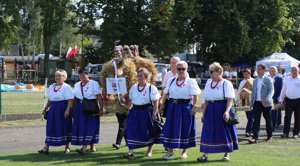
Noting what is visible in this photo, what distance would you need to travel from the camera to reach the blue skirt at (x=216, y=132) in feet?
33.0

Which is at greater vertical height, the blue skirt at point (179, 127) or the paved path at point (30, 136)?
the blue skirt at point (179, 127)

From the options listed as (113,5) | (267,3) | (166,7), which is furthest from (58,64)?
A: (267,3)

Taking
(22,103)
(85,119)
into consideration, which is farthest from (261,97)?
(22,103)

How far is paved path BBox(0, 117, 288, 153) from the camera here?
1294cm

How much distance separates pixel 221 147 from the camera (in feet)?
33.0

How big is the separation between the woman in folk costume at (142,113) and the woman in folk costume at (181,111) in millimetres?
300

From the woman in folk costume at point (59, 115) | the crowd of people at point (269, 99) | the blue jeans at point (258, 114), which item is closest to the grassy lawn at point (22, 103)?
the woman in folk costume at point (59, 115)

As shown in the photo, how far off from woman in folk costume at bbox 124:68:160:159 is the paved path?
3011 mm

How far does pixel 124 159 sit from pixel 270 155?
309 centimetres

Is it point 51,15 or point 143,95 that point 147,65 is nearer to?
point 143,95

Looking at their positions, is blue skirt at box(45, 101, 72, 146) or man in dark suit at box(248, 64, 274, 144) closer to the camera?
blue skirt at box(45, 101, 72, 146)

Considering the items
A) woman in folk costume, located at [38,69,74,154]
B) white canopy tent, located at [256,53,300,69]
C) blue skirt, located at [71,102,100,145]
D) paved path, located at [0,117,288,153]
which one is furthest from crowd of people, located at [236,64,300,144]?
white canopy tent, located at [256,53,300,69]

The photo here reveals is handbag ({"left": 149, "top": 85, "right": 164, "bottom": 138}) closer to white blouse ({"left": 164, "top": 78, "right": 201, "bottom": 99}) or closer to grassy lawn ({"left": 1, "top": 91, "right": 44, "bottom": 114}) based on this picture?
white blouse ({"left": 164, "top": 78, "right": 201, "bottom": 99})

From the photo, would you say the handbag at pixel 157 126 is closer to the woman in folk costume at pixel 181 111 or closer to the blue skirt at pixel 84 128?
the woman in folk costume at pixel 181 111
